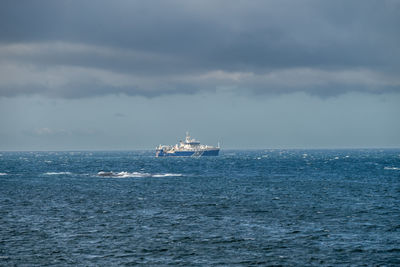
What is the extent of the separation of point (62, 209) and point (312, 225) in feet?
110

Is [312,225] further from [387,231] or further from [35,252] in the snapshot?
[35,252]

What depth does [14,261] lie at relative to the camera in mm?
33469

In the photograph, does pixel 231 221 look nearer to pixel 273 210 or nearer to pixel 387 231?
pixel 273 210

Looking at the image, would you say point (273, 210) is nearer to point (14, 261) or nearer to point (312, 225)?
point (312, 225)

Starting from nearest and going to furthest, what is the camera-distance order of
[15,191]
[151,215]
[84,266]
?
[84,266], [151,215], [15,191]

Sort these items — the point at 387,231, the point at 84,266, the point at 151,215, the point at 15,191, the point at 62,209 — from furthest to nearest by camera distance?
the point at 15,191 < the point at 62,209 < the point at 151,215 < the point at 387,231 < the point at 84,266

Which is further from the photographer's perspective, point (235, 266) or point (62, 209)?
point (62, 209)

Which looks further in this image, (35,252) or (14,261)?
(35,252)

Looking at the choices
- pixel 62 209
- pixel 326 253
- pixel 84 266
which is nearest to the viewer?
pixel 84 266

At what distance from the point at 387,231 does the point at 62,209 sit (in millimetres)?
41250

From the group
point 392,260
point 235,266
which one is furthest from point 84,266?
point 392,260

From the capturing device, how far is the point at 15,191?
270 ft

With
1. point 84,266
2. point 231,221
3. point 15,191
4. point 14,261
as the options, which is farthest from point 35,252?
point 15,191

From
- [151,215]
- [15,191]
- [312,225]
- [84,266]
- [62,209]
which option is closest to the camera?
[84,266]
